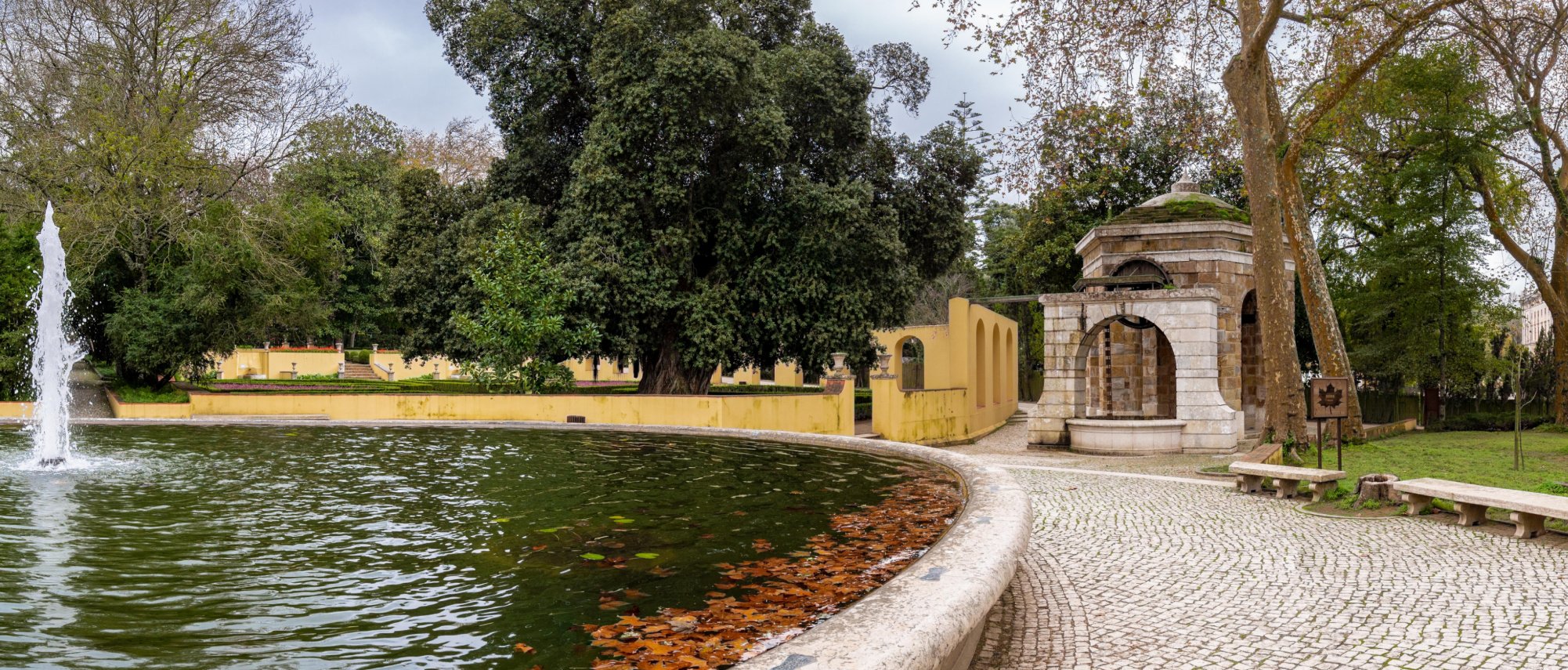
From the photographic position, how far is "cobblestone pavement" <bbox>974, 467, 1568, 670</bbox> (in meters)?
4.29

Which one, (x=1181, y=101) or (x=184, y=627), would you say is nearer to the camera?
(x=184, y=627)

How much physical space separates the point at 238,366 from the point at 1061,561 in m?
41.5

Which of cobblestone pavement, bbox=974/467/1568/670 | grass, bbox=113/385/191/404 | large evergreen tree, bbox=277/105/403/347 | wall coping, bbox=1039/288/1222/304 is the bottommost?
cobblestone pavement, bbox=974/467/1568/670

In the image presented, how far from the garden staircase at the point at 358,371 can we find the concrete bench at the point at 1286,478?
3839 cm

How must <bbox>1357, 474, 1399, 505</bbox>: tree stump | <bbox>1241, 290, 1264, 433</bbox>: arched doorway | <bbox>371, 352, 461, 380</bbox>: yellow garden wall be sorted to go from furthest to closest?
<bbox>371, 352, 461, 380</bbox>: yellow garden wall < <bbox>1241, 290, 1264, 433</bbox>: arched doorway < <bbox>1357, 474, 1399, 505</bbox>: tree stump

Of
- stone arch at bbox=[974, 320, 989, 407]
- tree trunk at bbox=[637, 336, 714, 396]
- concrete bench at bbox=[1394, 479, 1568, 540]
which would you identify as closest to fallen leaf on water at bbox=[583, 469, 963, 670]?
concrete bench at bbox=[1394, 479, 1568, 540]

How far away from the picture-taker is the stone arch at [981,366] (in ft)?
77.7

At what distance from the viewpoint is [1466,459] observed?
13.4m

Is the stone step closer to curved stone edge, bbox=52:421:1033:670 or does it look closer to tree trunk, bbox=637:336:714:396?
tree trunk, bbox=637:336:714:396

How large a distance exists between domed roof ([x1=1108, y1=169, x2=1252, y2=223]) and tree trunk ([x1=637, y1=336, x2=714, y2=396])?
9780 millimetres

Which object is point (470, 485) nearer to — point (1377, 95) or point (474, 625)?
point (474, 625)

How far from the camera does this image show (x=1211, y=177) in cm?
2866

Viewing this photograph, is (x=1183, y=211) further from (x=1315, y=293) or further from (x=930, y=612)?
(x=930, y=612)

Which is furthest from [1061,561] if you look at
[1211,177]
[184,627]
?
[1211,177]
